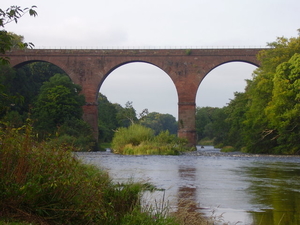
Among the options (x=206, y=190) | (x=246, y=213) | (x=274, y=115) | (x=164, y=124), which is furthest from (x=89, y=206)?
(x=164, y=124)

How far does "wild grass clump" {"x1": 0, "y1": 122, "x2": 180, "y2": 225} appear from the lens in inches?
221

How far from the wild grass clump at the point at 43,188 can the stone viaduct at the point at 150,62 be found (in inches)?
1387

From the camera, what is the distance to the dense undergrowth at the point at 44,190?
5602 mm

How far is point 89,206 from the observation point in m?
5.99

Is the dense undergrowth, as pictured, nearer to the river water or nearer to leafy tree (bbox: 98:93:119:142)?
the river water

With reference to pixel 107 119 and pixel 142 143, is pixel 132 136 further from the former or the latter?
pixel 107 119

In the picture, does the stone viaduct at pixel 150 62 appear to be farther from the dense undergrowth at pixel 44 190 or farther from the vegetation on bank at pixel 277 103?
the dense undergrowth at pixel 44 190

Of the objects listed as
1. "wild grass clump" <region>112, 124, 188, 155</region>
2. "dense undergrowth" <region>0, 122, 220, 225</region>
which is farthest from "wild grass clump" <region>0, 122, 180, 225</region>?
"wild grass clump" <region>112, 124, 188, 155</region>

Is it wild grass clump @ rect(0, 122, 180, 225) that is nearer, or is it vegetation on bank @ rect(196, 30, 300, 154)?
wild grass clump @ rect(0, 122, 180, 225)

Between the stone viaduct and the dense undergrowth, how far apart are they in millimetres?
35182

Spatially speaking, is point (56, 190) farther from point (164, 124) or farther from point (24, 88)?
point (164, 124)

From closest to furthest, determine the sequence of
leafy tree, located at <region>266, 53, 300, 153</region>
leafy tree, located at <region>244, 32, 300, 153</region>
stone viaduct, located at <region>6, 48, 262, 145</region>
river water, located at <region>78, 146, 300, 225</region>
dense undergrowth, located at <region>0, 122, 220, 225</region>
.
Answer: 1. dense undergrowth, located at <region>0, 122, 220, 225</region>
2. river water, located at <region>78, 146, 300, 225</region>
3. leafy tree, located at <region>266, 53, 300, 153</region>
4. leafy tree, located at <region>244, 32, 300, 153</region>
5. stone viaduct, located at <region>6, 48, 262, 145</region>

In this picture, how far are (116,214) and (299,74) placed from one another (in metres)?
25.3

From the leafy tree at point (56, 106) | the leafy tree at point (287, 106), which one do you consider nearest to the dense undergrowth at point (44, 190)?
the leafy tree at point (287, 106)
